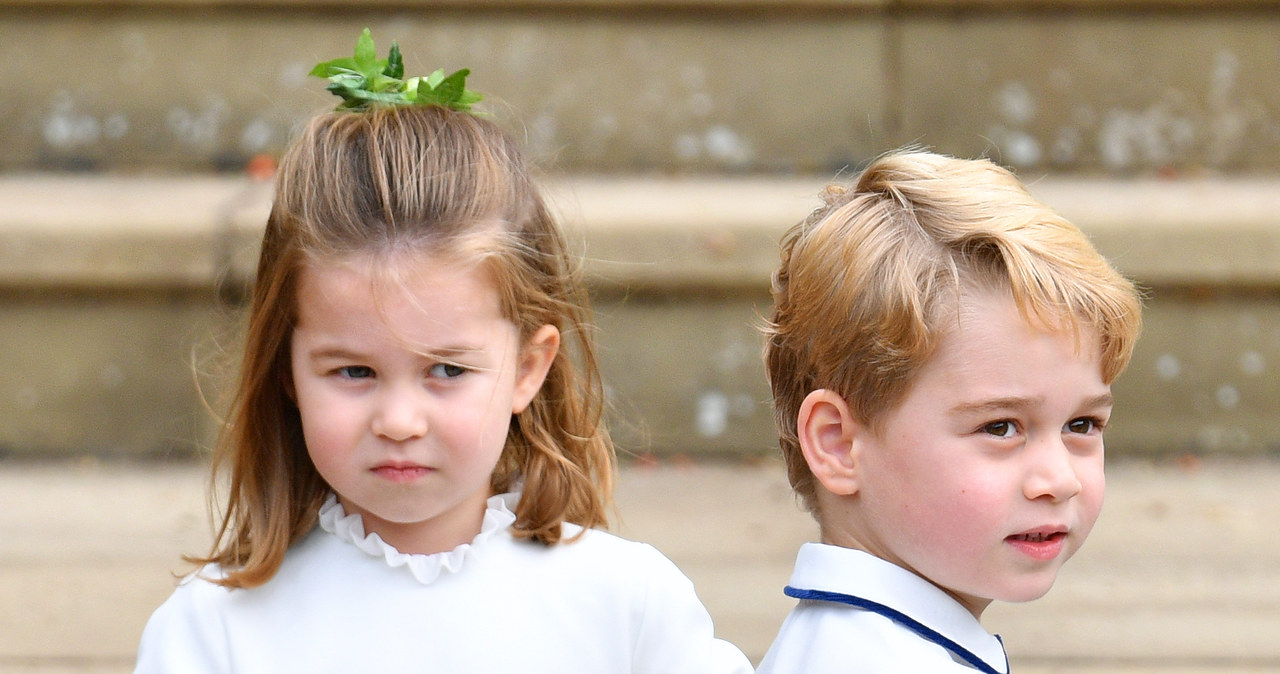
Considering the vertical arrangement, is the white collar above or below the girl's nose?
below

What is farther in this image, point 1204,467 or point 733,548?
point 1204,467

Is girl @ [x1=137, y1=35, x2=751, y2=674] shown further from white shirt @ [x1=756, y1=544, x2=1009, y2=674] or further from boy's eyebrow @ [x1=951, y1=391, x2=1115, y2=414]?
boy's eyebrow @ [x1=951, y1=391, x2=1115, y2=414]

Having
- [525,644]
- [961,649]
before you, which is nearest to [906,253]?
[961,649]

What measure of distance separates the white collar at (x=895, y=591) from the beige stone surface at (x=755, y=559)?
1.34 m

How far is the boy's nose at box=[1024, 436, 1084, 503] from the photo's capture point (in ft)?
5.51

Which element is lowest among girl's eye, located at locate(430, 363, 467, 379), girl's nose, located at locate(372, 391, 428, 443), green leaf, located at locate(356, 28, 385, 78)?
girl's nose, located at locate(372, 391, 428, 443)

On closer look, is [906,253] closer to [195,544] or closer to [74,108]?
[195,544]

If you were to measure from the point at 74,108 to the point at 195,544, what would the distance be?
171cm

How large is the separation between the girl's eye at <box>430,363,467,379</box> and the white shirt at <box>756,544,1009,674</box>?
1.74 feet

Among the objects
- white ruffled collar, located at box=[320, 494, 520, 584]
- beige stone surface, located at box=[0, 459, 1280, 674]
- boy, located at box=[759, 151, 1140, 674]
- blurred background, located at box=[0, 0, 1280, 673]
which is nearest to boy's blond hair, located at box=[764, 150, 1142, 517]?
boy, located at box=[759, 151, 1140, 674]

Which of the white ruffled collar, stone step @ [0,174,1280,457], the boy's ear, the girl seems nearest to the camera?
the boy's ear

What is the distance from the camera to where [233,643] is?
1.96 metres

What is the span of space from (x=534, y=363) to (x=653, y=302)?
250 cm

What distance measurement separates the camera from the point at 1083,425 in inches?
69.2
